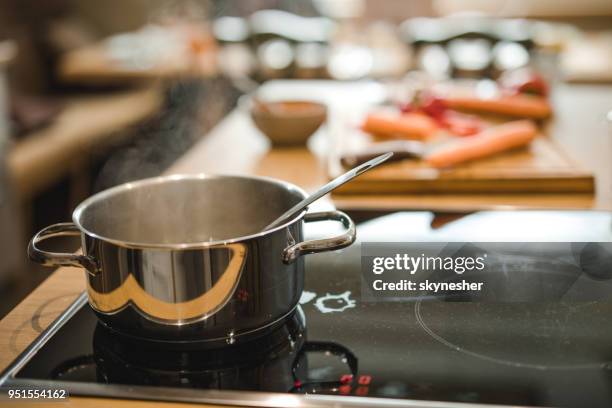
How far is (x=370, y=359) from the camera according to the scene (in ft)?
2.10

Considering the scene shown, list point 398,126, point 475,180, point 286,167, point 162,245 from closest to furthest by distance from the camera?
1. point 162,245
2. point 475,180
3. point 286,167
4. point 398,126

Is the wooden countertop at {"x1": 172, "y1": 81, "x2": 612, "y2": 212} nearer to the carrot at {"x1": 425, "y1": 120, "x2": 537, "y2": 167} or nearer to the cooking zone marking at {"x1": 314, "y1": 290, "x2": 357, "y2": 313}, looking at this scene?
the carrot at {"x1": 425, "y1": 120, "x2": 537, "y2": 167}

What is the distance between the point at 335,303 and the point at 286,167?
2.02ft

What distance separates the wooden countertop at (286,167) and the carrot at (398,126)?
0.39 feet

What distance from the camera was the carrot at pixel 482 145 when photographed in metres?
1.22

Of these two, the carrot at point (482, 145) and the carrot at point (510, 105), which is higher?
the carrot at point (510, 105)

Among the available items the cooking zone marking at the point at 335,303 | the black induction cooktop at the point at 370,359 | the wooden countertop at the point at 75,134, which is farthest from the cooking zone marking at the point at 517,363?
the wooden countertop at the point at 75,134

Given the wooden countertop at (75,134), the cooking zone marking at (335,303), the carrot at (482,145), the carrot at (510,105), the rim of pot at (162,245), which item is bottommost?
the wooden countertop at (75,134)

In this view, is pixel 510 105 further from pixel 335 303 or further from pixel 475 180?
pixel 335 303

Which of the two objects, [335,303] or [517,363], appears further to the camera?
[335,303]

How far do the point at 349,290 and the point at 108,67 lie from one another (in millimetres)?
2960

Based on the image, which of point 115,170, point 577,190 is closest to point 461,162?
point 577,190

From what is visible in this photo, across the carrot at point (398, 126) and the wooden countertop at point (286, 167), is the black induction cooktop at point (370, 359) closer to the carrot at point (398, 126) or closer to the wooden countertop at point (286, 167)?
the wooden countertop at point (286, 167)

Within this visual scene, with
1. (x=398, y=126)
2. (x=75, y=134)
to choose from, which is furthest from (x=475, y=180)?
(x=75, y=134)
